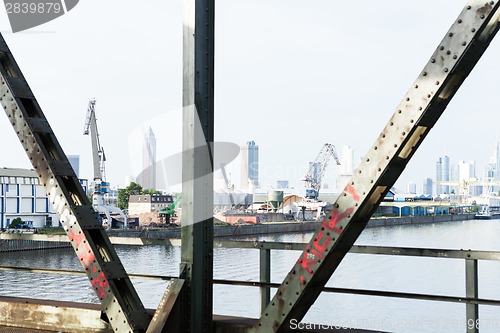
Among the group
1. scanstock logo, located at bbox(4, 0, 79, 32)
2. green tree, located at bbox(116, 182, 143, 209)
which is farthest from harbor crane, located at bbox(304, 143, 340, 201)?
scanstock logo, located at bbox(4, 0, 79, 32)

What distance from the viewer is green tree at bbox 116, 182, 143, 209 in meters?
106

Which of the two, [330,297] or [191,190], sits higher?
[191,190]

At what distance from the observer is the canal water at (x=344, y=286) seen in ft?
98.5

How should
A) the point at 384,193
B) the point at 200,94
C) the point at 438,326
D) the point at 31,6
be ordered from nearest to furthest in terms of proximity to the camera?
the point at 384,193, the point at 200,94, the point at 31,6, the point at 438,326

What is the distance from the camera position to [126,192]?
109 metres

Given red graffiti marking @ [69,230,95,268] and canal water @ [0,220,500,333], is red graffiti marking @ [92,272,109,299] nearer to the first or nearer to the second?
red graffiti marking @ [69,230,95,268]

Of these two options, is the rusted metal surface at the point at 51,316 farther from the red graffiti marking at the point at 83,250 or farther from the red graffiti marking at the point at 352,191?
the red graffiti marking at the point at 352,191

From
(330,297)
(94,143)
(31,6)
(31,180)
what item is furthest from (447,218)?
(31,6)

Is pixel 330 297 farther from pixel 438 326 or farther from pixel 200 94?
pixel 200 94

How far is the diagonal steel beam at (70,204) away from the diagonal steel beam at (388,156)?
49.6 inches

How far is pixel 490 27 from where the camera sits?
14.1ft

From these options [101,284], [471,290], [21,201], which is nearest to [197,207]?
[101,284]

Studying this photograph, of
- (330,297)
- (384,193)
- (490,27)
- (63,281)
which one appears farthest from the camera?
(63,281)

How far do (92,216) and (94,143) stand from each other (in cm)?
9896
